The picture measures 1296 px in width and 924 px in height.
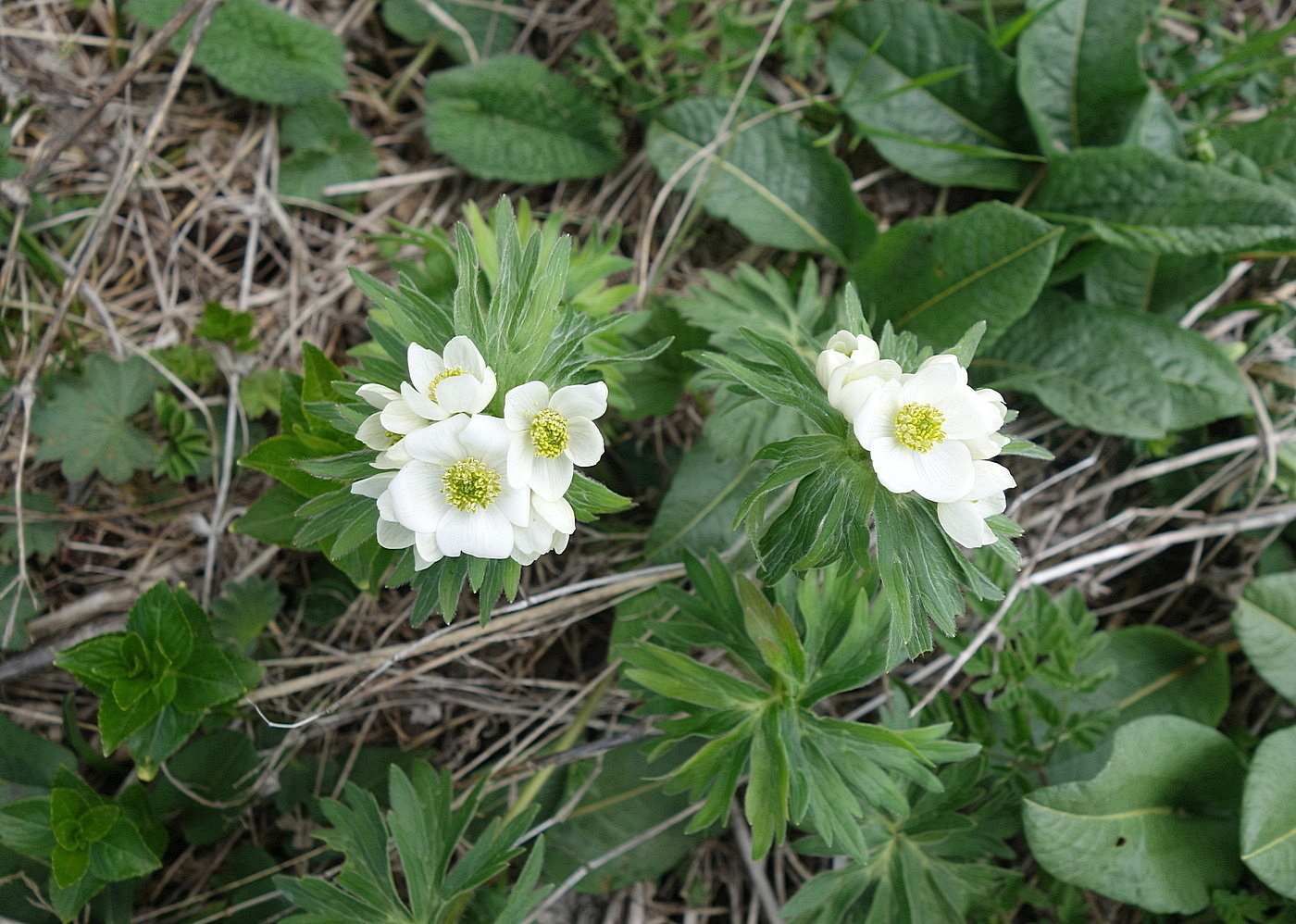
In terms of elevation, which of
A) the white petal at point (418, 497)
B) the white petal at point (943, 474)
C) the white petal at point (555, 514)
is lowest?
the white petal at point (555, 514)

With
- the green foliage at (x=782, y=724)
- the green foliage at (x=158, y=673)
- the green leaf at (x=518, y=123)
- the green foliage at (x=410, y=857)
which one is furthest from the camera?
the green leaf at (x=518, y=123)

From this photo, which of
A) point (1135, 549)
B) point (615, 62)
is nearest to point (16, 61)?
point (615, 62)

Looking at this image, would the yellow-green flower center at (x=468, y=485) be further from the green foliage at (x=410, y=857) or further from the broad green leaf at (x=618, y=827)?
the broad green leaf at (x=618, y=827)

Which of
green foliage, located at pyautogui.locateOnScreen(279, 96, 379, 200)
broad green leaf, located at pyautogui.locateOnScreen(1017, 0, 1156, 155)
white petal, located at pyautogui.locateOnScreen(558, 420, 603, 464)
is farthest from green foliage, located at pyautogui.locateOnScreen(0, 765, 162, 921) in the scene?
broad green leaf, located at pyautogui.locateOnScreen(1017, 0, 1156, 155)

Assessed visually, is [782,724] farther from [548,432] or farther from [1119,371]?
[1119,371]

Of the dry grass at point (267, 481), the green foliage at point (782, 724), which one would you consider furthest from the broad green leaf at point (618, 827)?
the green foliage at point (782, 724)

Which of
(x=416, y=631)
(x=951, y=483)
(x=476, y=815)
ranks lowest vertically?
(x=476, y=815)

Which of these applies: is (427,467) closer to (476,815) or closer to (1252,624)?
(476,815)
